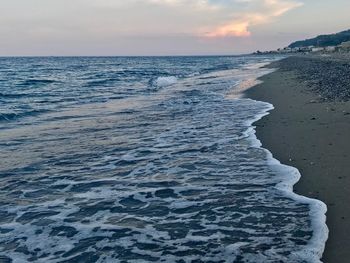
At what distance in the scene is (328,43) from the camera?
156250 millimetres

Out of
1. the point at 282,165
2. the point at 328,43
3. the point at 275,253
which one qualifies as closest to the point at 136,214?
the point at 275,253

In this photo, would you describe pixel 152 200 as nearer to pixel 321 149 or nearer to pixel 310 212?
pixel 310 212

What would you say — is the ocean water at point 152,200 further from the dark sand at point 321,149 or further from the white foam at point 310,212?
the dark sand at point 321,149

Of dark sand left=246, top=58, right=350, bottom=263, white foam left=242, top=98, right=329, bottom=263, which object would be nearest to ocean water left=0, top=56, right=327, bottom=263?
white foam left=242, top=98, right=329, bottom=263

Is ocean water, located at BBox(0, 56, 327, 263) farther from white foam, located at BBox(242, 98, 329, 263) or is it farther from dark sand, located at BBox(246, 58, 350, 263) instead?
dark sand, located at BBox(246, 58, 350, 263)

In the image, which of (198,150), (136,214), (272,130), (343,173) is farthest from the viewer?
(272,130)

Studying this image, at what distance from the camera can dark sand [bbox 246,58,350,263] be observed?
18.2 ft

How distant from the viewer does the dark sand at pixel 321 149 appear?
18.2 ft

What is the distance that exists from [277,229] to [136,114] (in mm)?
13086

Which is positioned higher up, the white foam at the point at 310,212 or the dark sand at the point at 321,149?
the dark sand at the point at 321,149

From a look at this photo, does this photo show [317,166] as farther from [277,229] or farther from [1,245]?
[1,245]

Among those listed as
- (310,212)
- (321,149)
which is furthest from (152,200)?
(321,149)

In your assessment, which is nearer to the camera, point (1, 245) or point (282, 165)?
point (1, 245)

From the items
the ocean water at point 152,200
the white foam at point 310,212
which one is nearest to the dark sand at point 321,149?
the white foam at point 310,212
